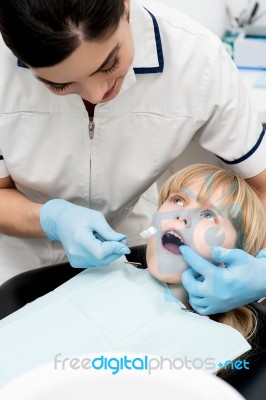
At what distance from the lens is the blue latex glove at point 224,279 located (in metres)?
1.08

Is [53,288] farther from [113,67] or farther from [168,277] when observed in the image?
[113,67]

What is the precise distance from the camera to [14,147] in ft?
4.04

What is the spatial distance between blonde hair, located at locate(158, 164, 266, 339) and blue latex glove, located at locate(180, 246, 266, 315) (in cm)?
8

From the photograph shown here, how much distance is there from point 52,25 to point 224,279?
626 mm

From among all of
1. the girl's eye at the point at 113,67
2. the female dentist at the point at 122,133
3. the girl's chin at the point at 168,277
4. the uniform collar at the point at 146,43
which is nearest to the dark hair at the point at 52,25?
the girl's eye at the point at 113,67

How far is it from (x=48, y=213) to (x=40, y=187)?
0.41 feet

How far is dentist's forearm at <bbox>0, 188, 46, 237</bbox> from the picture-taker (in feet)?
4.14

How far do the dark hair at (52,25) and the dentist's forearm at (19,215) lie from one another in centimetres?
49

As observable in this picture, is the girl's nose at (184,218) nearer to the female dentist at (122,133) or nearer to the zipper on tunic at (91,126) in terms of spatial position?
the female dentist at (122,133)

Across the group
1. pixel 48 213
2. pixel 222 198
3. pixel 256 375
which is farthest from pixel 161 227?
pixel 256 375

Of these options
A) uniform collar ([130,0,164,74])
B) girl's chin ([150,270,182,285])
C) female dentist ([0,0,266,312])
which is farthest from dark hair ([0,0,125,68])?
girl's chin ([150,270,182,285])

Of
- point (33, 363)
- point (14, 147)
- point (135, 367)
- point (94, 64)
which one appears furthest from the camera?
point (14, 147)

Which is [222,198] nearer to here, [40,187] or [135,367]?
[40,187]

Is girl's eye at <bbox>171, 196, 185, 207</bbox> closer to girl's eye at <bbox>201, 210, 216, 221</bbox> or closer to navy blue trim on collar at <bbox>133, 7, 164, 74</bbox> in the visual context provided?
girl's eye at <bbox>201, 210, 216, 221</bbox>
